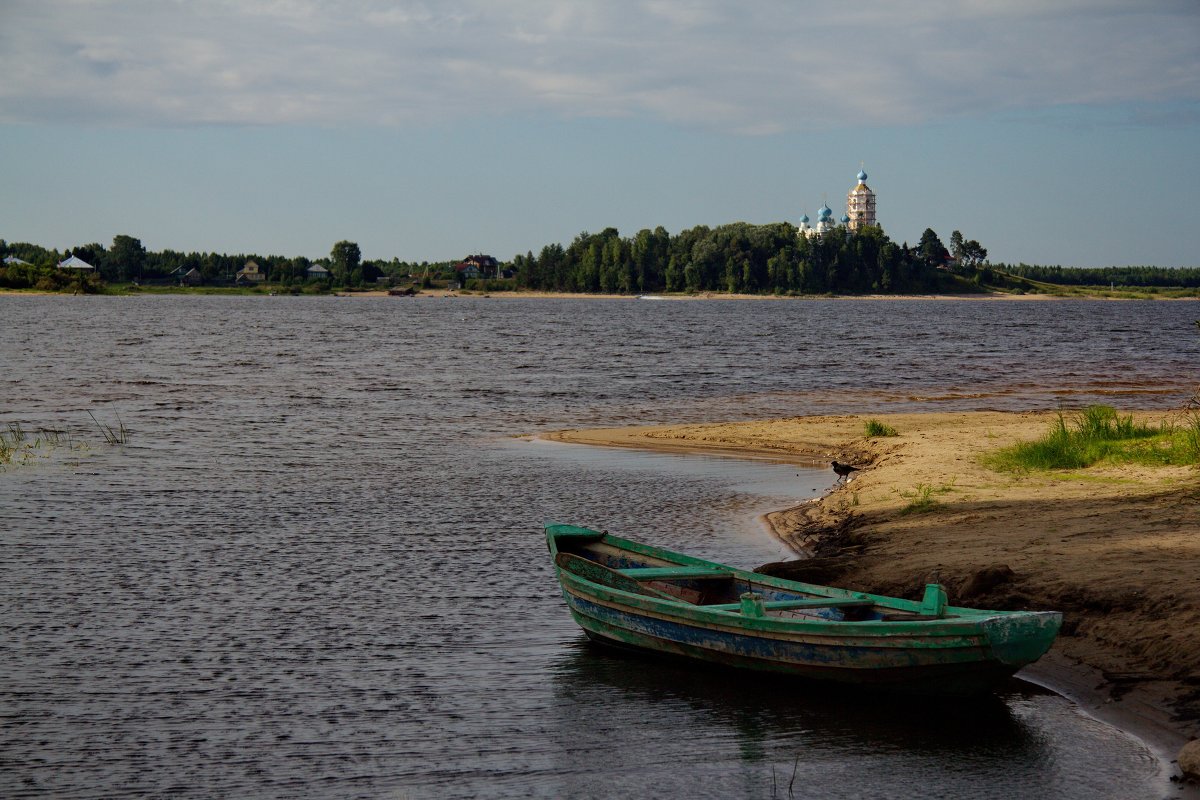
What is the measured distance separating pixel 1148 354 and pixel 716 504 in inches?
2230

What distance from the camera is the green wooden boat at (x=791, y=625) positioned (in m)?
9.53

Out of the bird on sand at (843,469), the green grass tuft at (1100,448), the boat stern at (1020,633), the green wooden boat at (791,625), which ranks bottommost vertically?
the bird on sand at (843,469)

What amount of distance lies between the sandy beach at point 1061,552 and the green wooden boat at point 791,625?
1.10 m

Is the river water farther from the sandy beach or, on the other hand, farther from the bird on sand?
→ the bird on sand

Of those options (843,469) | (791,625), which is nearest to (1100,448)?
(843,469)

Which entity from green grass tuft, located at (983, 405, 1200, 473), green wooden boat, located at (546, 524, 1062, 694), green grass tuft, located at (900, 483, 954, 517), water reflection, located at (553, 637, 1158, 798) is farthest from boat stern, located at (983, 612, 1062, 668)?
green grass tuft, located at (983, 405, 1200, 473)

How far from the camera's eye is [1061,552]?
1292 cm

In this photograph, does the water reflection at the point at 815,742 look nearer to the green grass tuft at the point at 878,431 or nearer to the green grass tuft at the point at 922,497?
the green grass tuft at the point at 922,497

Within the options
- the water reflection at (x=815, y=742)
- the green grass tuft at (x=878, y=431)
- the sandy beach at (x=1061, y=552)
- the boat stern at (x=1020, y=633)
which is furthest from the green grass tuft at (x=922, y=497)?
the green grass tuft at (x=878, y=431)

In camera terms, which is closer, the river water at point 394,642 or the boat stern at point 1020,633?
the river water at point 394,642

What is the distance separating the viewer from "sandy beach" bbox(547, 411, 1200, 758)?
996cm

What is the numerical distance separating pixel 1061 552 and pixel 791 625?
14.2ft

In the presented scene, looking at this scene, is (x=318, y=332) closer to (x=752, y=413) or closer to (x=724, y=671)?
(x=752, y=413)

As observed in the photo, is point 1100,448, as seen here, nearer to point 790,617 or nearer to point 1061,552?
point 1061,552
